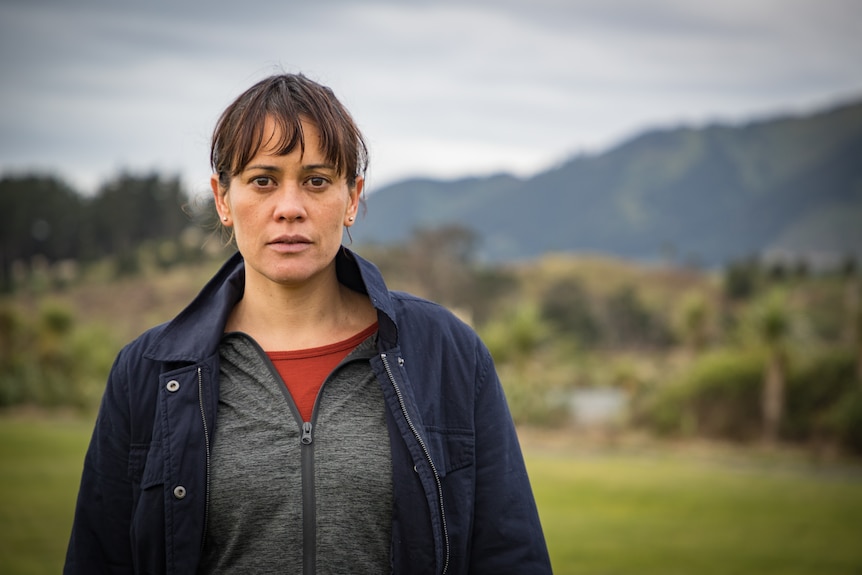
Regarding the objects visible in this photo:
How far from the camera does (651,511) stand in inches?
639

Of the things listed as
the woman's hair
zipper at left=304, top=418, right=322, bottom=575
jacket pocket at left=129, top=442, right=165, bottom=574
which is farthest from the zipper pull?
the woman's hair

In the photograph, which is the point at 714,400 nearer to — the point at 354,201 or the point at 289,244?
the point at 354,201

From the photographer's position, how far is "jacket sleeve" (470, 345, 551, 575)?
2109mm

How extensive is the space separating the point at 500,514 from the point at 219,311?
0.86 metres

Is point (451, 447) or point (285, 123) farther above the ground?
point (285, 123)

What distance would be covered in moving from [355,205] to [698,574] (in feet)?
36.9

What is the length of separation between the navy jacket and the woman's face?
18cm

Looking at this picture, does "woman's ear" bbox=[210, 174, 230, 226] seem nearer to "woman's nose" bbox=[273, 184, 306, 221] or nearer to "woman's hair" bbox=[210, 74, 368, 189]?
"woman's hair" bbox=[210, 74, 368, 189]

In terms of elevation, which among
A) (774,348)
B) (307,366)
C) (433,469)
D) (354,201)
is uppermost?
(774,348)

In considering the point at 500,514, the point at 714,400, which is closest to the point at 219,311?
the point at 500,514

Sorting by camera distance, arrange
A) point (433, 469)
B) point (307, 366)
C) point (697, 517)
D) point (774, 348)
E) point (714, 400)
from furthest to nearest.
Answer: point (714, 400) < point (774, 348) < point (697, 517) < point (307, 366) < point (433, 469)

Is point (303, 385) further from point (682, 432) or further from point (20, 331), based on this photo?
point (20, 331)

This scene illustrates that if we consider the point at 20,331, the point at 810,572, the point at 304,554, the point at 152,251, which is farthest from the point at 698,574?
the point at 152,251

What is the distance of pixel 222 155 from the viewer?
2139mm
